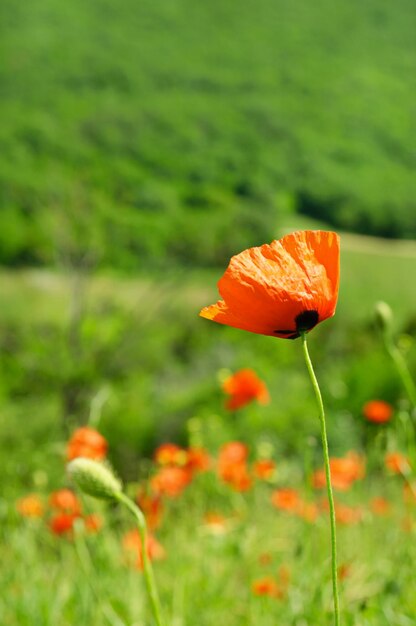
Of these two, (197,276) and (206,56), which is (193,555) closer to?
(197,276)

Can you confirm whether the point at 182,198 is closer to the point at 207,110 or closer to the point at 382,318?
the point at 207,110

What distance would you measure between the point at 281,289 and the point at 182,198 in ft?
62.8

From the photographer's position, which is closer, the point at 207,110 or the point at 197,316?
the point at 197,316

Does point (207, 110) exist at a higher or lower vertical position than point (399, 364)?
lower

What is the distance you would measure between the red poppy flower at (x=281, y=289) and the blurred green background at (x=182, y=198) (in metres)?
1.58

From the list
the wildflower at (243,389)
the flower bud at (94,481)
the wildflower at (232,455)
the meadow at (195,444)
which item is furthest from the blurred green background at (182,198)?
the flower bud at (94,481)

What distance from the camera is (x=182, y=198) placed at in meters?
19.5

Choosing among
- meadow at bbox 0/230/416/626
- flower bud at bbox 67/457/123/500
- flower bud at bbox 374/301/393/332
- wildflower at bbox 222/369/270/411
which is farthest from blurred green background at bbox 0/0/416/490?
flower bud at bbox 67/457/123/500

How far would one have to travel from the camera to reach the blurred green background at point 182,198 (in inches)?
227

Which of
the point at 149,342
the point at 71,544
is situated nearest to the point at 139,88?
the point at 149,342

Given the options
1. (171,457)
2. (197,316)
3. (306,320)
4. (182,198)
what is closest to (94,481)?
(306,320)

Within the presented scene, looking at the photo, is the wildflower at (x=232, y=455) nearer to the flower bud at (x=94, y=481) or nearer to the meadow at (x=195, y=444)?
the meadow at (x=195, y=444)

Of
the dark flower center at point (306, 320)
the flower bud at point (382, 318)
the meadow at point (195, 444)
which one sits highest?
the dark flower center at point (306, 320)

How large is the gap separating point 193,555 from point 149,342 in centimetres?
540
